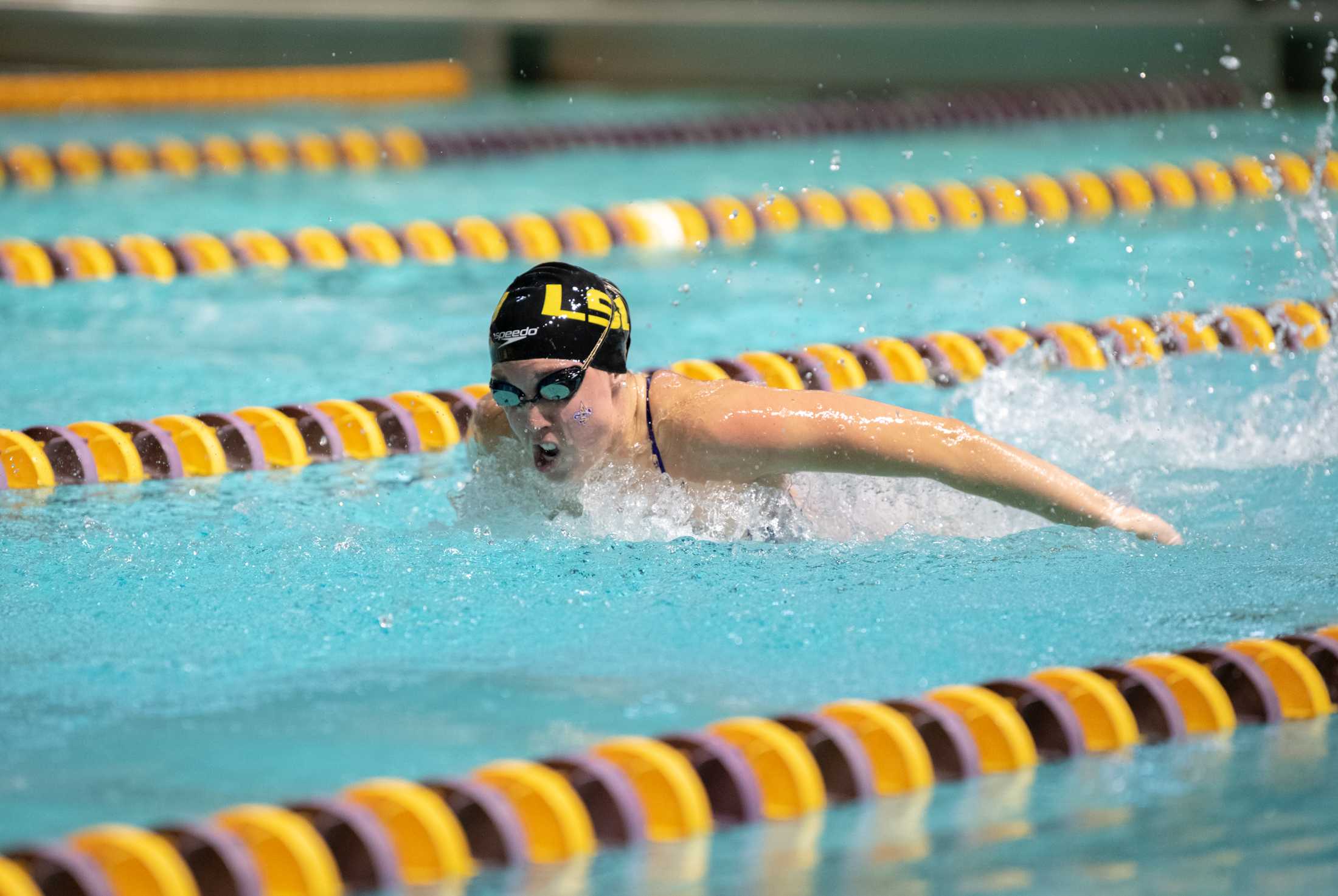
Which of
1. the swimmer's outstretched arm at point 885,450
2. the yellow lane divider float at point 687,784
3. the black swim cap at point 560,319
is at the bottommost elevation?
the yellow lane divider float at point 687,784

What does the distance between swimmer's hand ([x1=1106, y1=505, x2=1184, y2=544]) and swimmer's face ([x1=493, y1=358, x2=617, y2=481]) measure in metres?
0.94

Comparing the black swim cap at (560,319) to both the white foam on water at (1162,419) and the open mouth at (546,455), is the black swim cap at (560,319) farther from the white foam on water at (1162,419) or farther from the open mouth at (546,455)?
the white foam on water at (1162,419)

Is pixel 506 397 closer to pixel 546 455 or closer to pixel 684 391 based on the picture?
pixel 546 455

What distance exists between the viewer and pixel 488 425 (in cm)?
362

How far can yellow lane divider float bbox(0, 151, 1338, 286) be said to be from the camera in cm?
636

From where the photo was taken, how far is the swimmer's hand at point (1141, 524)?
3184mm

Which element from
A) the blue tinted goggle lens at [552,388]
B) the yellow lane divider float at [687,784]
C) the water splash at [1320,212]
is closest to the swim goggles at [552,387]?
the blue tinted goggle lens at [552,388]

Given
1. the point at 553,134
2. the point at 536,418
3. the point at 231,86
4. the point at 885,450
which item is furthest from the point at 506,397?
the point at 231,86

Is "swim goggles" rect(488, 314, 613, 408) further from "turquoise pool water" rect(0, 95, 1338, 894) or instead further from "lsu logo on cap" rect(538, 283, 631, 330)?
"turquoise pool water" rect(0, 95, 1338, 894)

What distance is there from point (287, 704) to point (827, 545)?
1.19 m

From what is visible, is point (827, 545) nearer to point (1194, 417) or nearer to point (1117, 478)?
point (1117, 478)

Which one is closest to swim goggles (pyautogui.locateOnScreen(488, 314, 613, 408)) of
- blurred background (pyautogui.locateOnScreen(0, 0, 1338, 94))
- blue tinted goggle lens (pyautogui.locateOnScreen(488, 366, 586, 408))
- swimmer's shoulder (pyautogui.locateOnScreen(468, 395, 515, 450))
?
blue tinted goggle lens (pyautogui.locateOnScreen(488, 366, 586, 408))

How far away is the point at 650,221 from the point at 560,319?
12.9 feet

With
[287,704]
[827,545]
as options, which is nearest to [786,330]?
[827,545]
